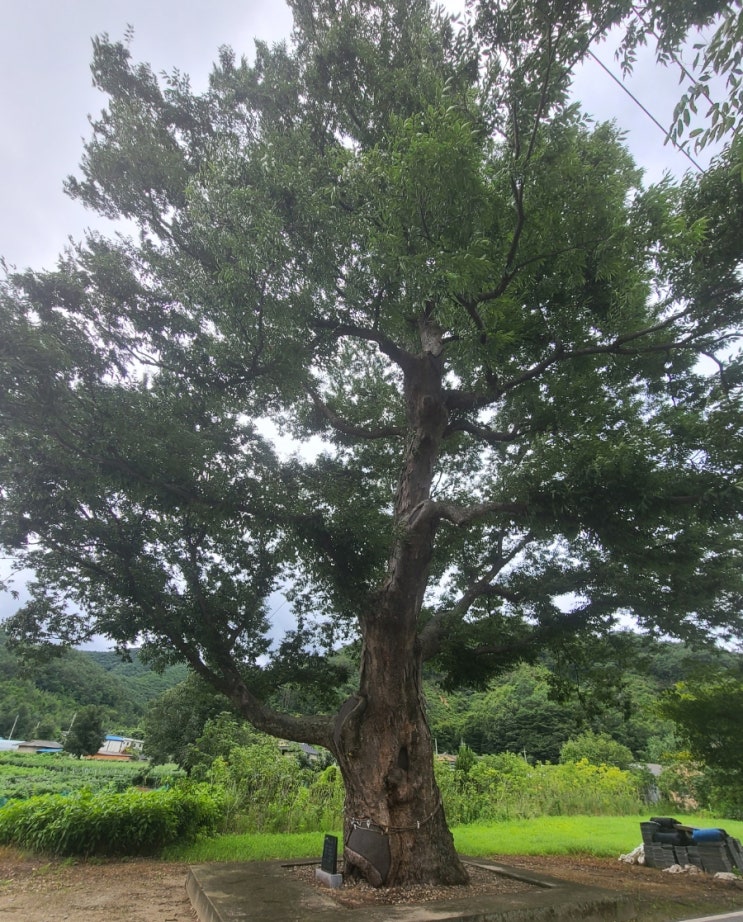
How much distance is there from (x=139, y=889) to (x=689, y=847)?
24.2 ft

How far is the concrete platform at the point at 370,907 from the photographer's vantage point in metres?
3.74

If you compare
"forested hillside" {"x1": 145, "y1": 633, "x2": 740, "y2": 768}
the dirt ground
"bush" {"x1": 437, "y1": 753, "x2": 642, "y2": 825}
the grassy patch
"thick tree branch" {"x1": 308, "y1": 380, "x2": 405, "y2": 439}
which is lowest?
the dirt ground

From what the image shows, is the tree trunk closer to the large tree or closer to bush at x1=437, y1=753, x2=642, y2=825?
the large tree

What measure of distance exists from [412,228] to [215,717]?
1562 cm

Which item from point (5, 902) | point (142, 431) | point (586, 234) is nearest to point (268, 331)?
point (142, 431)

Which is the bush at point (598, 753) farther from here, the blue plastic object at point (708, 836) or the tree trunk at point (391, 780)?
the tree trunk at point (391, 780)

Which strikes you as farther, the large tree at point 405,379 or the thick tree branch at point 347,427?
the thick tree branch at point 347,427

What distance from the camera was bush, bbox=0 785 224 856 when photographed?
20.6 feet

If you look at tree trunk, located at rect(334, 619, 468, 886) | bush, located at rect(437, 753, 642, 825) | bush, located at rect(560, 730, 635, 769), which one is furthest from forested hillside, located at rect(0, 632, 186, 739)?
tree trunk, located at rect(334, 619, 468, 886)

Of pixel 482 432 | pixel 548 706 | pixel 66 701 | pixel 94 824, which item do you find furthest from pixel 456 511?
pixel 66 701

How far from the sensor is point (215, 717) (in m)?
15.2

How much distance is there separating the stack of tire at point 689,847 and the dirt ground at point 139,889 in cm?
32

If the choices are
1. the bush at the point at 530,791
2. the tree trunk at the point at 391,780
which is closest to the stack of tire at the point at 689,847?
the tree trunk at the point at 391,780

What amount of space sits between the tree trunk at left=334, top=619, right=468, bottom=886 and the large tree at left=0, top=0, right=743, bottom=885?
0.08ft
